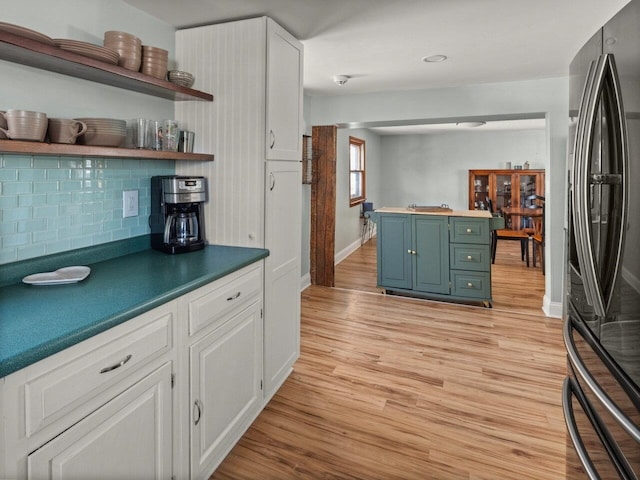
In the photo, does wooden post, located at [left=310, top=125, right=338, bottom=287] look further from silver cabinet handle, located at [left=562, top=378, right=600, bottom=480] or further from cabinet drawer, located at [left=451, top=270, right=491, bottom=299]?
silver cabinet handle, located at [left=562, top=378, right=600, bottom=480]

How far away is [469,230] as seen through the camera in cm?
407

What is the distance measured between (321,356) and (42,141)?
2179 mm

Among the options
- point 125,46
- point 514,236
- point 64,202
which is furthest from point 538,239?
point 64,202

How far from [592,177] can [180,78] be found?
1860 millimetres

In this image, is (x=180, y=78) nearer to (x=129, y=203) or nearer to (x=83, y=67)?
(x=83, y=67)

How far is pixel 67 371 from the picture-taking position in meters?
1.05

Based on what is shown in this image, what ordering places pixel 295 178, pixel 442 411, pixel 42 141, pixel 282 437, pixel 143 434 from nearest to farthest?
pixel 143 434 < pixel 42 141 < pixel 282 437 < pixel 442 411 < pixel 295 178

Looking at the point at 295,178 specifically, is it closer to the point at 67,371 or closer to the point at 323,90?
the point at 67,371

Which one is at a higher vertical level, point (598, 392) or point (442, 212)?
point (442, 212)

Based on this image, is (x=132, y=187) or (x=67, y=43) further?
(x=132, y=187)

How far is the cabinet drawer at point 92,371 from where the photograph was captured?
977 mm

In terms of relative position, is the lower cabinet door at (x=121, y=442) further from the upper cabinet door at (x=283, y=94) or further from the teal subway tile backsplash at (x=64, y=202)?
the upper cabinet door at (x=283, y=94)

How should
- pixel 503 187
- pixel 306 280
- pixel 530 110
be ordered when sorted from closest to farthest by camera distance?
pixel 530 110 → pixel 306 280 → pixel 503 187

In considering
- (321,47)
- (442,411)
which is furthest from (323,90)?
(442,411)
